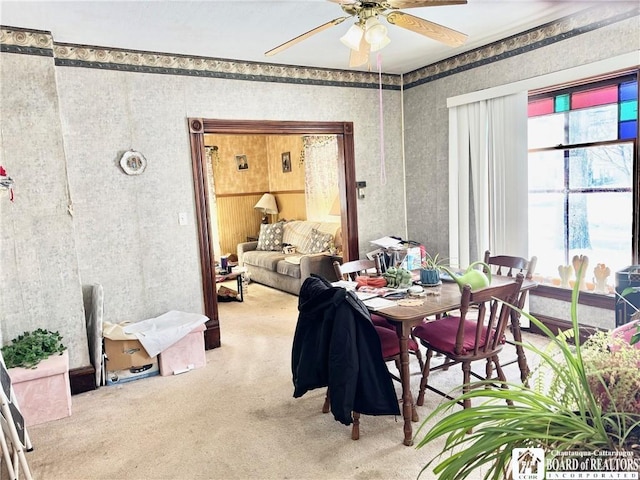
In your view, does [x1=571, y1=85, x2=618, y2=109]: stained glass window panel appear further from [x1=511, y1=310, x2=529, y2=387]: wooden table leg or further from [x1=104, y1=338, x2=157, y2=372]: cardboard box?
[x1=104, y1=338, x2=157, y2=372]: cardboard box

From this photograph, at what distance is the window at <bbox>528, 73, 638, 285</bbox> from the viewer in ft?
11.3

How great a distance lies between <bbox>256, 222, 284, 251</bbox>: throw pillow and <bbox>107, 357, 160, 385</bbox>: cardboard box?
11.5ft

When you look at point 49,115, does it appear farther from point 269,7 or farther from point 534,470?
point 534,470

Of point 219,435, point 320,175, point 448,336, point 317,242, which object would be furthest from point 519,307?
point 320,175

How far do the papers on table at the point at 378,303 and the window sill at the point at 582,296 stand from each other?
6.15 feet

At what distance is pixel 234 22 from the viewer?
3207 millimetres

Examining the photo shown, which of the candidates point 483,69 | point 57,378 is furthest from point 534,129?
point 57,378

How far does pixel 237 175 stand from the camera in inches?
314

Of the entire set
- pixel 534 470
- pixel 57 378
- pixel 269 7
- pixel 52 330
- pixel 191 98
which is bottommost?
pixel 57 378

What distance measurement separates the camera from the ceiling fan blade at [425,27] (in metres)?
2.37

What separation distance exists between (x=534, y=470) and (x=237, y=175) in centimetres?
757

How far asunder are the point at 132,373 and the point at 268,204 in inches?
184

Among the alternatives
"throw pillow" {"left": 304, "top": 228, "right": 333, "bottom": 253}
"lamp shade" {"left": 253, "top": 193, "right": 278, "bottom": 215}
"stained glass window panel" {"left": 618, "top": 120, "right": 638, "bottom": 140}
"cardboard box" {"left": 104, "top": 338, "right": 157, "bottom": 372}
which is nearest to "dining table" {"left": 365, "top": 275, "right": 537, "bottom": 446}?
"stained glass window panel" {"left": 618, "top": 120, "right": 638, "bottom": 140}

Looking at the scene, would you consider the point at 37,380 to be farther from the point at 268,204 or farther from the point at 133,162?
the point at 268,204
